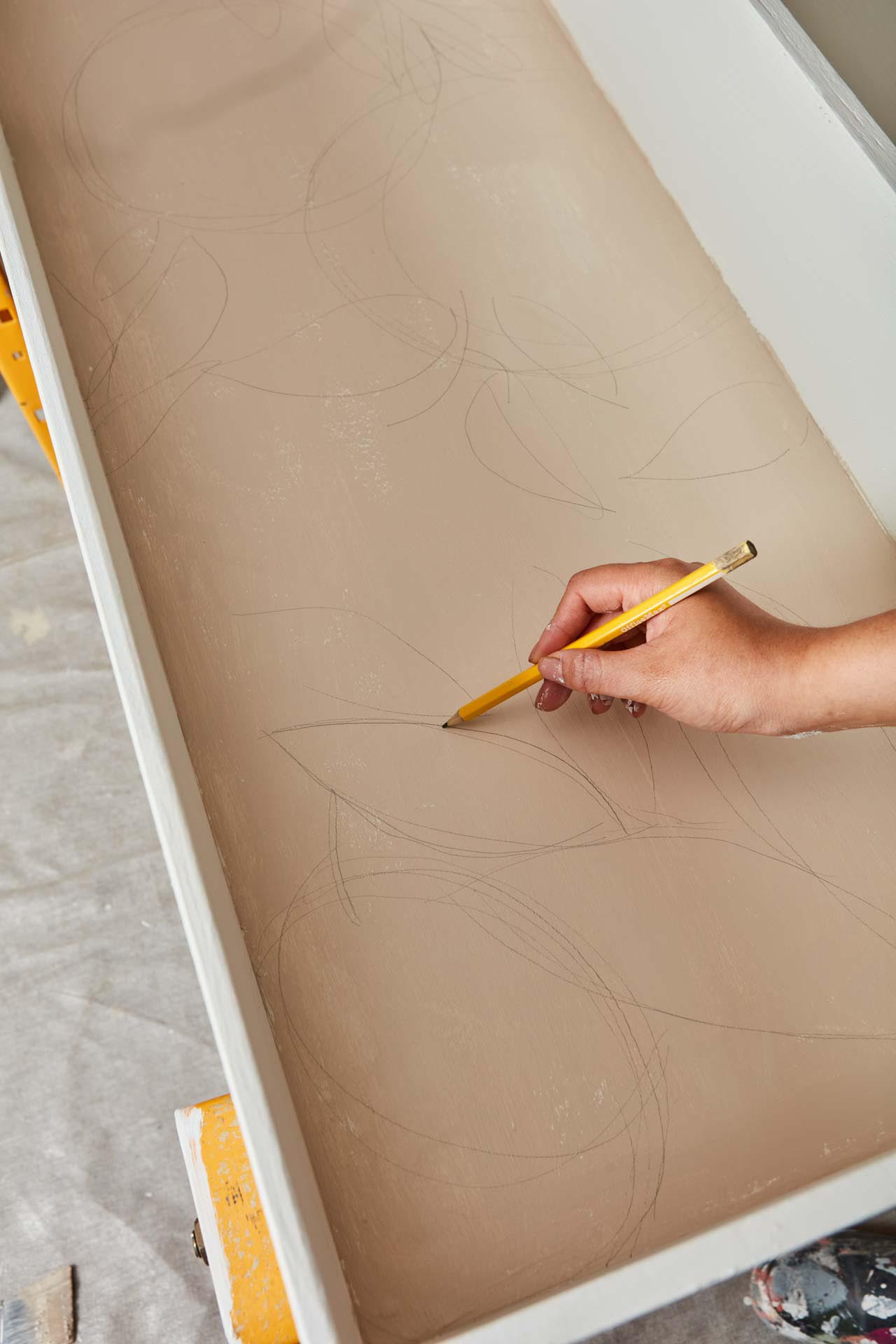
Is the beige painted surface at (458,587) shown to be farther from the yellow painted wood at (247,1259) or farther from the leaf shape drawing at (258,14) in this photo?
the yellow painted wood at (247,1259)

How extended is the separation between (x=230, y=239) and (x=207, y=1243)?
75 centimetres

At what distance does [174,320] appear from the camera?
71 centimetres

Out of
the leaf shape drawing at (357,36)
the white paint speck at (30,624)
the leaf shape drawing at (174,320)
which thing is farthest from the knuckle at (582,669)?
the white paint speck at (30,624)

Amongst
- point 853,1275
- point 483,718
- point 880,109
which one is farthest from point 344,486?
point 853,1275

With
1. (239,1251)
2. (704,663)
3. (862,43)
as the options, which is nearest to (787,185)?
(862,43)

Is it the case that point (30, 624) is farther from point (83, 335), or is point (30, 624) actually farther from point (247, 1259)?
point (247, 1259)

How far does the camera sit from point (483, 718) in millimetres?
590

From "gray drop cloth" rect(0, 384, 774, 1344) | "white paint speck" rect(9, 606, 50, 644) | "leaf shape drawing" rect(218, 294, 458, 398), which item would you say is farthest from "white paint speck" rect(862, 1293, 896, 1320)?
"white paint speck" rect(9, 606, 50, 644)

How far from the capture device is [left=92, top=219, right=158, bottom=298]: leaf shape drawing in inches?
28.2

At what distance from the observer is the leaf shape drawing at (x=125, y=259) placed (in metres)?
0.72

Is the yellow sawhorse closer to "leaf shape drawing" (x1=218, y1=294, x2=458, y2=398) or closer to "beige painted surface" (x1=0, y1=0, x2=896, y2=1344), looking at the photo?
"beige painted surface" (x1=0, y1=0, x2=896, y2=1344)

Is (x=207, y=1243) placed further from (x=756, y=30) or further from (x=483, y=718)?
(x=756, y=30)

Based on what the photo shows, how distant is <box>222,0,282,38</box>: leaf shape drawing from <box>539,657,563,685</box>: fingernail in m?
0.67

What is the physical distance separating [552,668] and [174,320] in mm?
401
